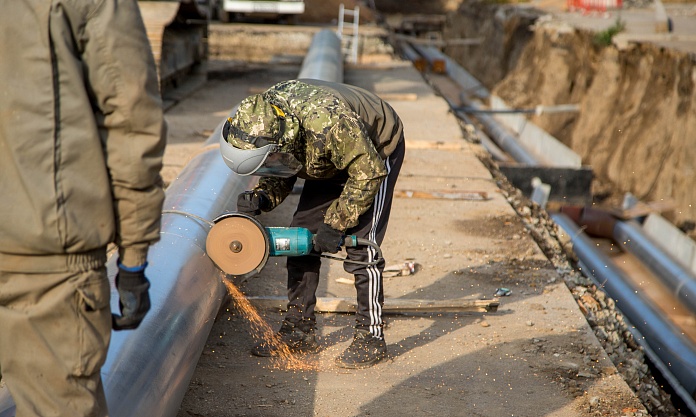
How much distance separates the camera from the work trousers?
2289mm

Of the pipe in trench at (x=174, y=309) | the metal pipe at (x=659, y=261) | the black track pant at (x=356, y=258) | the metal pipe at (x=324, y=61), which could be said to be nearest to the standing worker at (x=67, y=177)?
the pipe in trench at (x=174, y=309)

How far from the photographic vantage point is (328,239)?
161 inches

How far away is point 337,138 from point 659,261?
5.99 m

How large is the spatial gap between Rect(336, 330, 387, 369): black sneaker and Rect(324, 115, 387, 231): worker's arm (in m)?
0.70

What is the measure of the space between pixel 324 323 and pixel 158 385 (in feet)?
5.94

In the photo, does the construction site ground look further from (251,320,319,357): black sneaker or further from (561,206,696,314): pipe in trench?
(561,206,696,314): pipe in trench

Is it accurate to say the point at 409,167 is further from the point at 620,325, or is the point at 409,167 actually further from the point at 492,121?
the point at 492,121

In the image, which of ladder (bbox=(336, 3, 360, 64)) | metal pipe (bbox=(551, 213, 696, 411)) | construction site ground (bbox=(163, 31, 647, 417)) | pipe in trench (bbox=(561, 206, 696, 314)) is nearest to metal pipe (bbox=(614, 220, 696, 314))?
pipe in trench (bbox=(561, 206, 696, 314))

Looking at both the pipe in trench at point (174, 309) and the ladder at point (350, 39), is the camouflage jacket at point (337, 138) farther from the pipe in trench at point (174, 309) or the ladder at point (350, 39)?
the ladder at point (350, 39)

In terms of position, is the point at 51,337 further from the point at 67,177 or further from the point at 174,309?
the point at 174,309

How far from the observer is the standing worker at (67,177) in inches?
87.7

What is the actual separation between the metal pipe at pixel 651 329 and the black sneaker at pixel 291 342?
117 inches

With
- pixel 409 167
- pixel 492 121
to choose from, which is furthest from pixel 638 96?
pixel 409 167

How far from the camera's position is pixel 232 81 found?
1534cm
